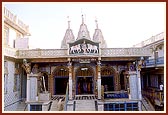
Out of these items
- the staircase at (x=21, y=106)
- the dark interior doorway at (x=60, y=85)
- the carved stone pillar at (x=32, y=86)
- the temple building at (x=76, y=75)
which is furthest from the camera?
the dark interior doorway at (x=60, y=85)

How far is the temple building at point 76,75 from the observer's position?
55.0 ft

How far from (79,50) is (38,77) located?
4457 millimetres

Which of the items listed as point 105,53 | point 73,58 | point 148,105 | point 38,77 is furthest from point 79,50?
point 148,105

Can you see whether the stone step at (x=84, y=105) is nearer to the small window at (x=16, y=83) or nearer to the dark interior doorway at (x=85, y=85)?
the dark interior doorway at (x=85, y=85)

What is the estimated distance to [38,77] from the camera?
1817 cm

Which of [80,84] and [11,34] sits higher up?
[11,34]

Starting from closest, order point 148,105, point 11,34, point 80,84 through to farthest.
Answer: point 148,105 → point 11,34 → point 80,84

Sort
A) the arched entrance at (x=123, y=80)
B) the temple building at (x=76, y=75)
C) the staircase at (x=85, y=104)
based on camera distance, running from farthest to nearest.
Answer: the arched entrance at (x=123, y=80)
the temple building at (x=76, y=75)
the staircase at (x=85, y=104)

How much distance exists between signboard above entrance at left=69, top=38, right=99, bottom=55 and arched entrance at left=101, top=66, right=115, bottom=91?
11.6ft

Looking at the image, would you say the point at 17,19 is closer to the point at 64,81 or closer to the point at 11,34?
the point at 11,34

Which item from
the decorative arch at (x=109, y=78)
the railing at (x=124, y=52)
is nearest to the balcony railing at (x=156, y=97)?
the decorative arch at (x=109, y=78)

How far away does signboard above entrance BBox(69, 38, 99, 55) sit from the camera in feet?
55.1

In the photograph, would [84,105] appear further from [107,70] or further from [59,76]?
[107,70]

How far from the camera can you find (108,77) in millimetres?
20125
